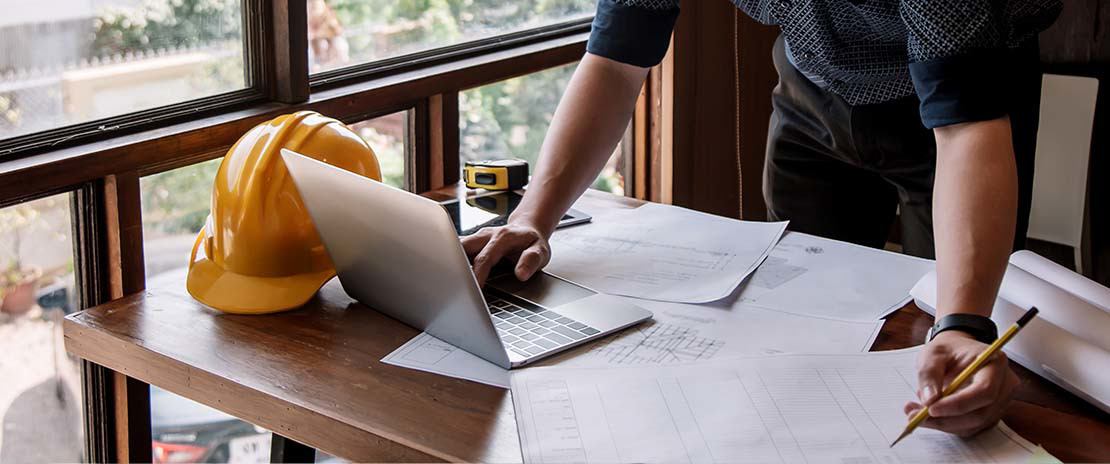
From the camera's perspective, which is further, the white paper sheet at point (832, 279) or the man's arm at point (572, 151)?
the man's arm at point (572, 151)

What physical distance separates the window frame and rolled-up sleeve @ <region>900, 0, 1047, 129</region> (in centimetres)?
97

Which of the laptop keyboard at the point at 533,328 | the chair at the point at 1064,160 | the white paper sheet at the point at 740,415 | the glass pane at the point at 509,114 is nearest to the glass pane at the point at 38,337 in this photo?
the laptop keyboard at the point at 533,328

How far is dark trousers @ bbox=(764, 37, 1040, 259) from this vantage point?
1.59m

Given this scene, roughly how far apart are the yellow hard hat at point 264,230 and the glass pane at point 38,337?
0.26 m

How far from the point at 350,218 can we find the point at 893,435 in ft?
1.97

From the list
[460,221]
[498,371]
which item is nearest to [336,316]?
[498,371]

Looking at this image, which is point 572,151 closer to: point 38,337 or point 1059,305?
point 1059,305

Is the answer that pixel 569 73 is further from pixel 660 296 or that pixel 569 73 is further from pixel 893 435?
pixel 893 435

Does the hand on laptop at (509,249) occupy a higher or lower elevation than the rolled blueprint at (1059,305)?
lower

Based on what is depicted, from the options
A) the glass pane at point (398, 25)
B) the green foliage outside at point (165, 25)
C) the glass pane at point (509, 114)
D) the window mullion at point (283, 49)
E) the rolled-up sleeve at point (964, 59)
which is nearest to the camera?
the rolled-up sleeve at point (964, 59)

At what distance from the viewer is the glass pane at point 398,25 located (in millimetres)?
1849

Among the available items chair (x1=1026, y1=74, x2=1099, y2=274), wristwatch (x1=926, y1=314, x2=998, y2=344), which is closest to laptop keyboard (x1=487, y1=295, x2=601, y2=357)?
wristwatch (x1=926, y1=314, x2=998, y2=344)

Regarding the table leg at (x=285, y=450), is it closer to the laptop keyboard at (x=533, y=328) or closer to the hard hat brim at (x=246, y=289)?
the hard hat brim at (x=246, y=289)

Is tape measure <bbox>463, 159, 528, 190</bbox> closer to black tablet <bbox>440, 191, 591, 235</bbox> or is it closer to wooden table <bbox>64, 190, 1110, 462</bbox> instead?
black tablet <bbox>440, 191, 591, 235</bbox>
